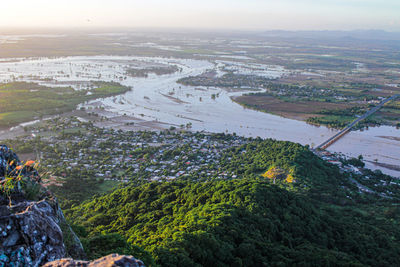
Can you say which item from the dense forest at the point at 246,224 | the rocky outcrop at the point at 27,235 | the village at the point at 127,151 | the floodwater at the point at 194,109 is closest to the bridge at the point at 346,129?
the floodwater at the point at 194,109

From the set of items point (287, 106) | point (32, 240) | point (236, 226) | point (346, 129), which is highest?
point (32, 240)

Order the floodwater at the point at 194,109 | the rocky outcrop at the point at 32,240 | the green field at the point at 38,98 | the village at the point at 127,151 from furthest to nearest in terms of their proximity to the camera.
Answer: the green field at the point at 38,98 → the floodwater at the point at 194,109 → the village at the point at 127,151 → the rocky outcrop at the point at 32,240

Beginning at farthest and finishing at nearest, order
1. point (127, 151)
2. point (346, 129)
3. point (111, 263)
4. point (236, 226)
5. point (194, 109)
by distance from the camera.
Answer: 1. point (194, 109)
2. point (346, 129)
3. point (127, 151)
4. point (236, 226)
5. point (111, 263)

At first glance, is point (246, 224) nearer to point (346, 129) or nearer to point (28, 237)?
point (28, 237)

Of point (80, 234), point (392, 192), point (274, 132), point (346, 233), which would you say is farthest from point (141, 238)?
point (274, 132)

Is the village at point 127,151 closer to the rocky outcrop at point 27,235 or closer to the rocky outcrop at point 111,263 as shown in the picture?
the rocky outcrop at point 27,235

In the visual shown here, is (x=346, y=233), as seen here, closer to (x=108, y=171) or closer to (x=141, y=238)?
(x=141, y=238)

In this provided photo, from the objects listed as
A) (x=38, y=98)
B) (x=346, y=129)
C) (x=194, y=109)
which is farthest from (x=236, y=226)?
(x=38, y=98)
